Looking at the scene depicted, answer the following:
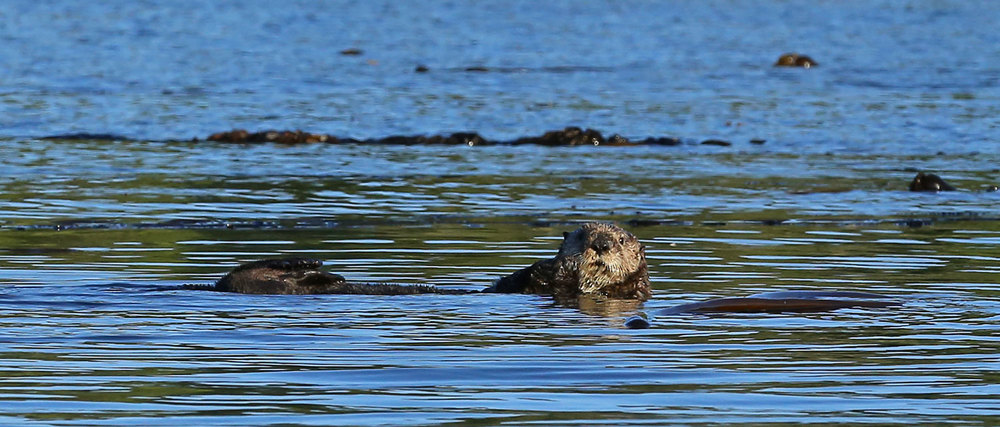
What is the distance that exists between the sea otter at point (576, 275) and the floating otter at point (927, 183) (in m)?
6.12

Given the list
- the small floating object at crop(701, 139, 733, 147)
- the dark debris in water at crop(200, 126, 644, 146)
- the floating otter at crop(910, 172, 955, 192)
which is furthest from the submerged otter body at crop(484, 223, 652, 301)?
the small floating object at crop(701, 139, 733, 147)

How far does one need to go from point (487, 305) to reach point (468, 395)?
8.29 ft

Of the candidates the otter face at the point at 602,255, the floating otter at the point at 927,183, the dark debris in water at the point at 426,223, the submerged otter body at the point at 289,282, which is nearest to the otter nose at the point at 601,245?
the otter face at the point at 602,255

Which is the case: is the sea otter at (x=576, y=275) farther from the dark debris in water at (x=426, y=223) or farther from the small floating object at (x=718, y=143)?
the small floating object at (x=718, y=143)

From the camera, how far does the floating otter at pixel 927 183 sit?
15.1m

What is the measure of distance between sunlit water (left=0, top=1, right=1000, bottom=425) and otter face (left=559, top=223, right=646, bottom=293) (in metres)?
0.35

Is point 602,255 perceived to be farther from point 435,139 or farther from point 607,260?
point 435,139

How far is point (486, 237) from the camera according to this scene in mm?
12023

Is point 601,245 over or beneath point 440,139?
beneath

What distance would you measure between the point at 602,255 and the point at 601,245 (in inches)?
2.4

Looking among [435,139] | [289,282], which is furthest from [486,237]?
[435,139]

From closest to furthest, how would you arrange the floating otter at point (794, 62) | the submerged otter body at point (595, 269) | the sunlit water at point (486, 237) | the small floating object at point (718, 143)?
the sunlit water at point (486, 237)
the submerged otter body at point (595, 269)
the small floating object at point (718, 143)
the floating otter at point (794, 62)

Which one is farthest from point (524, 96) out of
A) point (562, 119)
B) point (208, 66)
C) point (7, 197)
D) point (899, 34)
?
point (899, 34)

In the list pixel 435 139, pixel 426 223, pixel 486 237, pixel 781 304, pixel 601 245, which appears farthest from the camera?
pixel 435 139
